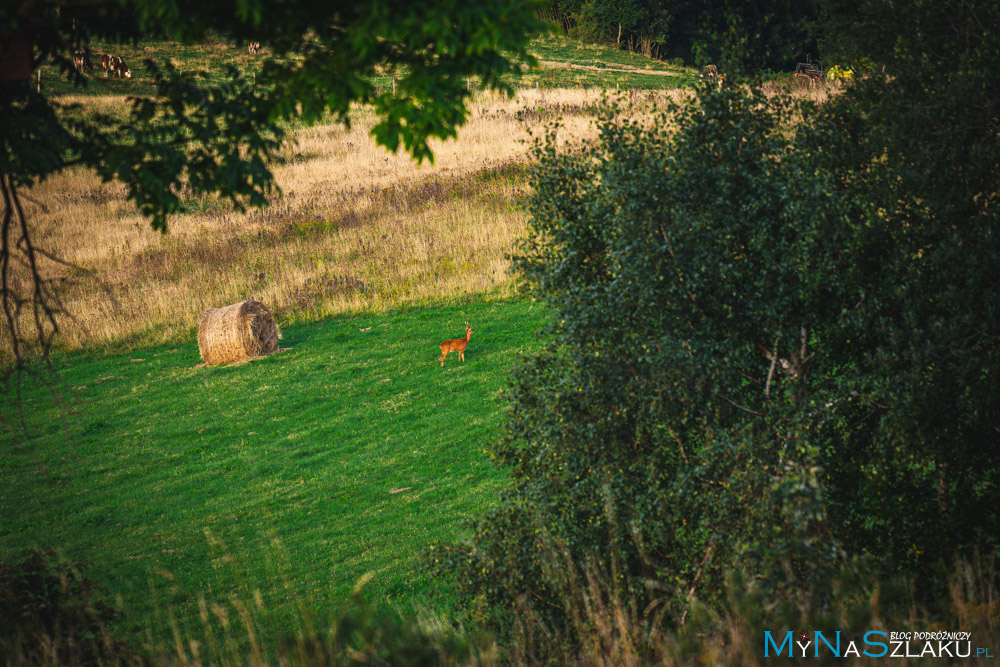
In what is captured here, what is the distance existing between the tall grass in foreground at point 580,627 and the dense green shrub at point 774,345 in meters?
0.39

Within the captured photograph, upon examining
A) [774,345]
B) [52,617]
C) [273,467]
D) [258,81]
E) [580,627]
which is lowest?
[273,467]

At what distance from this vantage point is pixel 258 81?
5.84 metres

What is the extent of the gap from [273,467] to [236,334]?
8.24m

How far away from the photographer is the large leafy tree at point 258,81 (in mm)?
4688

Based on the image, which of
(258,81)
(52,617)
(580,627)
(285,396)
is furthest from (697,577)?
(285,396)

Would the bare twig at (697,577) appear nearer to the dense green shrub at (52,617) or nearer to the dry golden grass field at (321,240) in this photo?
the dense green shrub at (52,617)

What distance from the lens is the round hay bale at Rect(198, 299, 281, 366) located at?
22.2m

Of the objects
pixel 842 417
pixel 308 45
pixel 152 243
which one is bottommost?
pixel 152 243

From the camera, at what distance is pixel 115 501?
14.2 metres

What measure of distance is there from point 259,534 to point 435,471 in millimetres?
3117

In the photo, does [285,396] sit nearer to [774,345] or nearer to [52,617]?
[52,617]

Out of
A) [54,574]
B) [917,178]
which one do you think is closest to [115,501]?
→ [54,574]

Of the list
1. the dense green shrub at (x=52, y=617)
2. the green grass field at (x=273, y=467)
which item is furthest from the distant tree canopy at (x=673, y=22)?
the dense green shrub at (x=52, y=617)

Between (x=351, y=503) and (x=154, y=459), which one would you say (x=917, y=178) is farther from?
(x=154, y=459)
